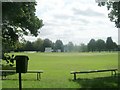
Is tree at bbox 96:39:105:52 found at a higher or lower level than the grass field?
higher

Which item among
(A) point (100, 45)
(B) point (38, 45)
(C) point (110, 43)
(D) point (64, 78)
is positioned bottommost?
(D) point (64, 78)

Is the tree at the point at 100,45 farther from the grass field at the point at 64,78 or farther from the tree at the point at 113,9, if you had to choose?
the tree at the point at 113,9

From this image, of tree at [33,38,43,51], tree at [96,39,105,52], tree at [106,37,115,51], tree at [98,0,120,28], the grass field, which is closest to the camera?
the grass field

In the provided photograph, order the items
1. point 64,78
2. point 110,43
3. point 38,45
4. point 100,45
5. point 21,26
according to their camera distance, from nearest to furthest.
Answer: point 64,78
point 21,26
point 38,45
point 110,43
point 100,45

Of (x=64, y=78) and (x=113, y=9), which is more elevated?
(x=113, y=9)

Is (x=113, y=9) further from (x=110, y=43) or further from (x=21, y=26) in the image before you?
(x=110, y=43)

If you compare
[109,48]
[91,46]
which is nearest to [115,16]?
[109,48]

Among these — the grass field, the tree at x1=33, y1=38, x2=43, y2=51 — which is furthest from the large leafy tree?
the tree at x1=33, y1=38, x2=43, y2=51

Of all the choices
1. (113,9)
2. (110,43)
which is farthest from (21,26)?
(110,43)

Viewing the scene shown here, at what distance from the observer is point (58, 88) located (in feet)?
44.7

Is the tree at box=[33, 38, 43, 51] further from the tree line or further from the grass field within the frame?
the grass field

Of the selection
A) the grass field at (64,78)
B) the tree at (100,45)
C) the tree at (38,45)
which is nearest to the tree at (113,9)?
the grass field at (64,78)

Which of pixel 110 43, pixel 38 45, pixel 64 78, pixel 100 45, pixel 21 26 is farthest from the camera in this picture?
pixel 100 45

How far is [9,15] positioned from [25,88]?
7.04 metres
